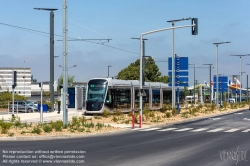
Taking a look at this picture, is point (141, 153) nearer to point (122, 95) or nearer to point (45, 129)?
point (45, 129)

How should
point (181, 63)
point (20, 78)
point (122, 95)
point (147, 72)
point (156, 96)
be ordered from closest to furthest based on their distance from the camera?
point (122, 95)
point (181, 63)
point (156, 96)
point (20, 78)
point (147, 72)

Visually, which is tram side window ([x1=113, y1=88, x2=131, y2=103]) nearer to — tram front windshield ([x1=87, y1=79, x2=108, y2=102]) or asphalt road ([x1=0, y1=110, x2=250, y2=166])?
tram front windshield ([x1=87, y1=79, x2=108, y2=102])

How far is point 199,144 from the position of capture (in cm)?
1966

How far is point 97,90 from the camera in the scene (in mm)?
41062

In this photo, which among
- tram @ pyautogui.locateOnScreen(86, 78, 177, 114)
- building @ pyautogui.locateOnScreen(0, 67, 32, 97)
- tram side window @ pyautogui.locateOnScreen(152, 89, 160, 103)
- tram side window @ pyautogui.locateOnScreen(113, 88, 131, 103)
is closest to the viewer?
tram @ pyautogui.locateOnScreen(86, 78, 177, 114)

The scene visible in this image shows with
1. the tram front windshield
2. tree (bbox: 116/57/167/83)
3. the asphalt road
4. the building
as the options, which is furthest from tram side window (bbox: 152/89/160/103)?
tree (bbox: 116/57/167/83)

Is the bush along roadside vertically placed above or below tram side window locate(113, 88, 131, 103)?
below

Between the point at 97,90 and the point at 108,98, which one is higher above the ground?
the point at 97,90

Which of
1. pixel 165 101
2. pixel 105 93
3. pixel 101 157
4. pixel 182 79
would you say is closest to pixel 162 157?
pixel 101 157

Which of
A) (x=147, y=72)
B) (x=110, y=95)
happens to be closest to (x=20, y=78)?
(x=147, y=72)

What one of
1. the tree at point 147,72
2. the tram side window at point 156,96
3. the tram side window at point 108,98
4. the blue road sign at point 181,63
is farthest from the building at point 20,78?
the tram side window at point 108,98

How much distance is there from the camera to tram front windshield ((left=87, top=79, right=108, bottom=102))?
40812 mm

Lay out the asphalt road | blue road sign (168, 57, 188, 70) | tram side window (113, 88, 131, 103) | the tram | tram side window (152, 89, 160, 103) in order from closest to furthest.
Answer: the asphalt road
the tram
tram side window (113, 88, 131, 103)
blue road sign (168, 57, 188, 70)
tram side window (152, 89, 160, 103)

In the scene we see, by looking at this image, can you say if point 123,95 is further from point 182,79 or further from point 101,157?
point 101,157
